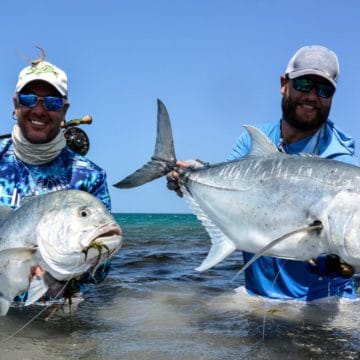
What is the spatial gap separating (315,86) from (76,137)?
128 inches

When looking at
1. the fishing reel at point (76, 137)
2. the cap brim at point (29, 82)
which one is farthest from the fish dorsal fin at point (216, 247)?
the fishing reel at point (76, 137)

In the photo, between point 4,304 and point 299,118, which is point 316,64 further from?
point 4,304

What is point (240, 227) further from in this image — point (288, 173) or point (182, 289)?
point (182, 289)

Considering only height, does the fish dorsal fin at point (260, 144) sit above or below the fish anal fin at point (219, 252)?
above

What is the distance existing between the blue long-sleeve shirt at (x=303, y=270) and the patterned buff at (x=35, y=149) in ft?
6.62

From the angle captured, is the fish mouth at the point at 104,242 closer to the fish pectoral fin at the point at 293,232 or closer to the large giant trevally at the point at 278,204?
the fish pectoral fin at the point at 293,232

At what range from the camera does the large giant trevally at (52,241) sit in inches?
151

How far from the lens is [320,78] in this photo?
204 inches

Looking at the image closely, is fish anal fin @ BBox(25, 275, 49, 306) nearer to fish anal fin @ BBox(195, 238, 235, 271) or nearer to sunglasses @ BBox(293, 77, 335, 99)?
fish anal fin @ BBox(195, 238, 235, 271)

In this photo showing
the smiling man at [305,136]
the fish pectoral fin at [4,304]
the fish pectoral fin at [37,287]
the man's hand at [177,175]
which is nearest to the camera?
the fish pectoral fin at [37,287]

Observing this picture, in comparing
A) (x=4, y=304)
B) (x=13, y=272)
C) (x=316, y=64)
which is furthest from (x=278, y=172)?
(x=4, y=304)

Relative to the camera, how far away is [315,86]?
5.20 metres

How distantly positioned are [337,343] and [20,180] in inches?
124

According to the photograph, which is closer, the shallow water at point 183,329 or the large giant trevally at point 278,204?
the large giant trevally at point 278,204
